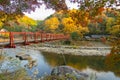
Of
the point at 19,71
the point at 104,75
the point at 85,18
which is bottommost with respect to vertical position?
the point at 104,75

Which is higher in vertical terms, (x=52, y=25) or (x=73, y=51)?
(x=52, y=25)

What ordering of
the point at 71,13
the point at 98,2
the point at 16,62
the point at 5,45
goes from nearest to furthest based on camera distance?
the point at 98,2, the point at 71,13, the point at 16,62, the point at 5,45

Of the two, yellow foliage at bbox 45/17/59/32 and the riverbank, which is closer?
the riverbank

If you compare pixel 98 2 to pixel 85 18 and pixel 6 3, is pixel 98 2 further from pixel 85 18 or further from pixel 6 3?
pixel 6 3

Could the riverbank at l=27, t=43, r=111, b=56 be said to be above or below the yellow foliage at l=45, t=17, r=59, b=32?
below

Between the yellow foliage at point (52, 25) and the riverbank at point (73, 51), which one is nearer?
the riverbank at point (73, 51)

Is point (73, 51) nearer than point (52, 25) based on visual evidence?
Yes

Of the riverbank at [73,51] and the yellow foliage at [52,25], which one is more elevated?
the yellow foliage at [52,25]

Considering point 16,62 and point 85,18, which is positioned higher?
point 85,18

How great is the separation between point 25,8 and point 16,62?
1.93m

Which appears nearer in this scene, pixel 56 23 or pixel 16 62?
pixel 16 62

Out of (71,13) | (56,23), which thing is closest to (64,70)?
(71,13)

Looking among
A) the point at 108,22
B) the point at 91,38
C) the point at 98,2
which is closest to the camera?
the point at 98,2

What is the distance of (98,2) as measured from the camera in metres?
4.63
